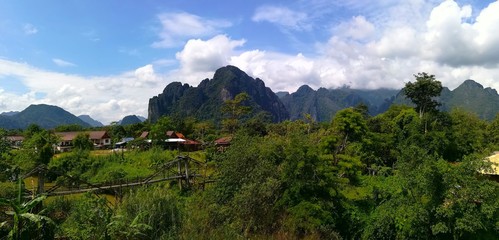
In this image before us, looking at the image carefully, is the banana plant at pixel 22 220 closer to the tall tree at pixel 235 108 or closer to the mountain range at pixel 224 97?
the tall tree at pixel 235 108

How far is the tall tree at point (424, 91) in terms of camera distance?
32.6 m

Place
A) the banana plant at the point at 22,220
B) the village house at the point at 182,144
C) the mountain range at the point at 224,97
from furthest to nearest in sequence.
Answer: the mountain range at the point at 224,97 → the village house at the point at 182,144 → the banana plant at the point at 22,220

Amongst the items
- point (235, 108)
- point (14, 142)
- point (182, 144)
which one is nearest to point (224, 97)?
point (182, 144)

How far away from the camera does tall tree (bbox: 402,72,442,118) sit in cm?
3256

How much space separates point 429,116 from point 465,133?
320cm

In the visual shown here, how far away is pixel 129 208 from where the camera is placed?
704 centimetres

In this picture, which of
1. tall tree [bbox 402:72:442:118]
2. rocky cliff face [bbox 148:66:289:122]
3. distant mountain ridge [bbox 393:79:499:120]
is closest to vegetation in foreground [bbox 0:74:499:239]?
tall tree [bbox 402:72:442:118]

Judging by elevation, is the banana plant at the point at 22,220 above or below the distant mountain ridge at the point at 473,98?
below

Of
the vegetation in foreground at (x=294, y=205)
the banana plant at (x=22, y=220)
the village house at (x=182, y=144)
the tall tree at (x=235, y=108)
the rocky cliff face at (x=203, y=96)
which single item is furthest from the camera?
the rocky cliff face at (x=203, y=96)

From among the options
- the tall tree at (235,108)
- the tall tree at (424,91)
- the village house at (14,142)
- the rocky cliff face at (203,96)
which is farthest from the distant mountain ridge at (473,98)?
the village house at (14,142)

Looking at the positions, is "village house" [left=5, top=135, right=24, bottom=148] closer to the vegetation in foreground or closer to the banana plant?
the vegetation in foreground

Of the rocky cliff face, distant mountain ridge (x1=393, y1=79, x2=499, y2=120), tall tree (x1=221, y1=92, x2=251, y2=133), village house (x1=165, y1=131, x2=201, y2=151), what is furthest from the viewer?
distant mountain ridge (x1=393, y1=79, x2=499, y2=120)

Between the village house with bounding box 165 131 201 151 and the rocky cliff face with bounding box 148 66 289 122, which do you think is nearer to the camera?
the village house with bounding box 165 131 201 151

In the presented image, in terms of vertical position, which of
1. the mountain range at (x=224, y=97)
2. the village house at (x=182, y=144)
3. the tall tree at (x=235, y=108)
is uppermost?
the mountain range at (x=224, y=97)
